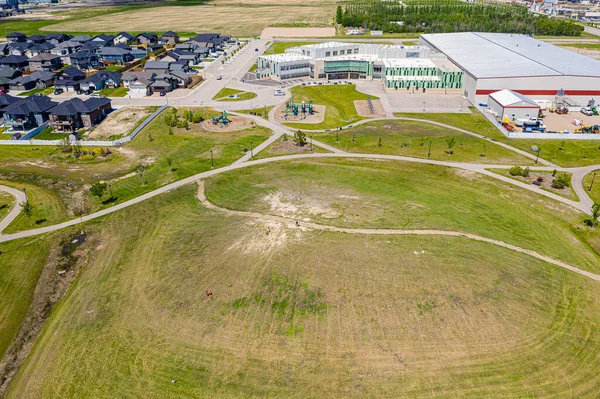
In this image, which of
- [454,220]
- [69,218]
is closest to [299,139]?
[454,220]

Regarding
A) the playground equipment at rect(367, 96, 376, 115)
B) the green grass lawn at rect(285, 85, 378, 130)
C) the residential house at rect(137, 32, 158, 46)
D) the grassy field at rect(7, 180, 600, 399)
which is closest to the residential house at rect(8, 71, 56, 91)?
the residential house at rect(137, 32, 158, 46)

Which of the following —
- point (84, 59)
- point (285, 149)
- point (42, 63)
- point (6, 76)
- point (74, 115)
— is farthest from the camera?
point (84, 59)

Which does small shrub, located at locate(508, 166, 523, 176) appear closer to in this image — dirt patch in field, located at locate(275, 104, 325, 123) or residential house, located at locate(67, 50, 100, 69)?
dirt patch in field, located at locate(275, 104, 325, 123)

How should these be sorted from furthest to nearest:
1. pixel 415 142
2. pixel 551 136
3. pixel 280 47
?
pixel 280 47 < pixel 551 136 < pixel 415 142

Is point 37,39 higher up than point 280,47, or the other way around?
point 37,39

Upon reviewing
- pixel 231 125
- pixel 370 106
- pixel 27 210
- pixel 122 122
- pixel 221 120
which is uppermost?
pixel 370 106

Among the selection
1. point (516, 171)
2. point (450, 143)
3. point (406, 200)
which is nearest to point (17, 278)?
point (406, 200)

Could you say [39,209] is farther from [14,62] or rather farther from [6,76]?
[14,62]

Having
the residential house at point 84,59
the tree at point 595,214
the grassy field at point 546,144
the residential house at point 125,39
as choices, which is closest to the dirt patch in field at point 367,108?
the grassy field at point 546,144
